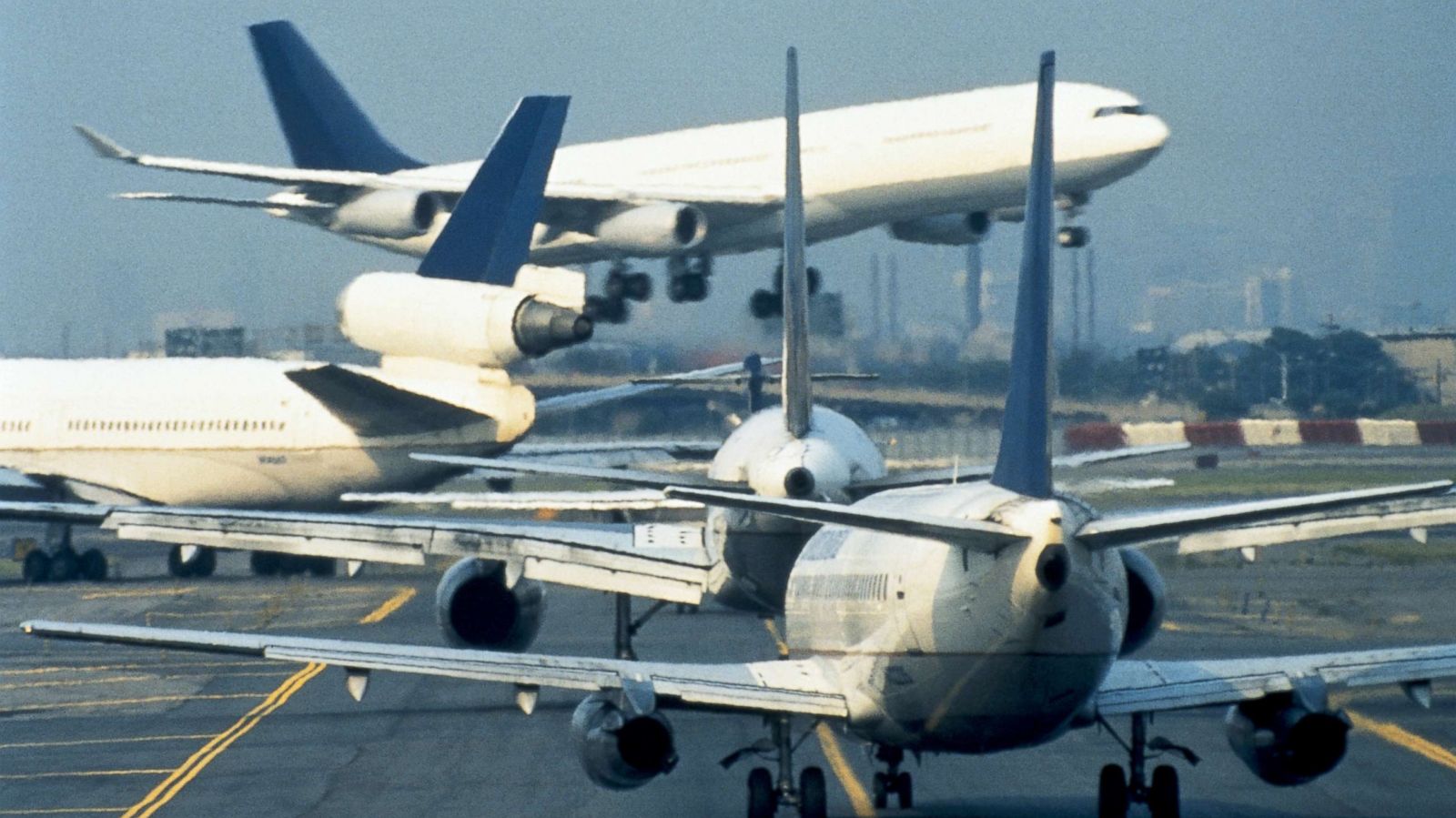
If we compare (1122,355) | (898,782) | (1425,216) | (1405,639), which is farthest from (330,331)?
(898,782)

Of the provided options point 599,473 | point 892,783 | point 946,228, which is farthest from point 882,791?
point 946,228

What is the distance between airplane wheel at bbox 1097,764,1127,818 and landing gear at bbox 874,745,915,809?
2783mm

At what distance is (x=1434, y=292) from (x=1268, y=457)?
805 inches

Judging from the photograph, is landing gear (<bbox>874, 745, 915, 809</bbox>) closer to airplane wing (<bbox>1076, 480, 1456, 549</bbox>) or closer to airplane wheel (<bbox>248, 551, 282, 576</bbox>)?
airplane wing (<bbox>1076, 480, 1456, 549</bbox>)

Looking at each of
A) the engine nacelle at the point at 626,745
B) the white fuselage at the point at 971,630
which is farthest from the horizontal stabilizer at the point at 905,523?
the engine nacelle at the point at 626,745

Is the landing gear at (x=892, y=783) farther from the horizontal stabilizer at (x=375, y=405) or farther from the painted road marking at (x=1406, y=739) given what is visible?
the horizontal stabilizer at (x=375, y=405)

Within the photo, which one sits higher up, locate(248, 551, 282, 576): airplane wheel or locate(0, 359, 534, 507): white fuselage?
locate(0, 359, 534, 507): white fuselage

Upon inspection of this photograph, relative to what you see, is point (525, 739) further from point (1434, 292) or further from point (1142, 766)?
point (1434, 292)

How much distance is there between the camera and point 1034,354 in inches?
631

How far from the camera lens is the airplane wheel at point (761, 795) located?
18.2 m

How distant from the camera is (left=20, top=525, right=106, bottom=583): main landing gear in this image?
55344 mm

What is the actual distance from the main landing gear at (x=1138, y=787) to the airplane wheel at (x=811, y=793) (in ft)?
7.33

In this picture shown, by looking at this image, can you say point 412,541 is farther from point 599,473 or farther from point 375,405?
point 375,405

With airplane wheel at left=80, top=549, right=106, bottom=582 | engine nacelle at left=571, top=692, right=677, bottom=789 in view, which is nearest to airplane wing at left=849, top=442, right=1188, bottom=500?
engine nacelle at left=571, top=692, right=677, bottom=789
